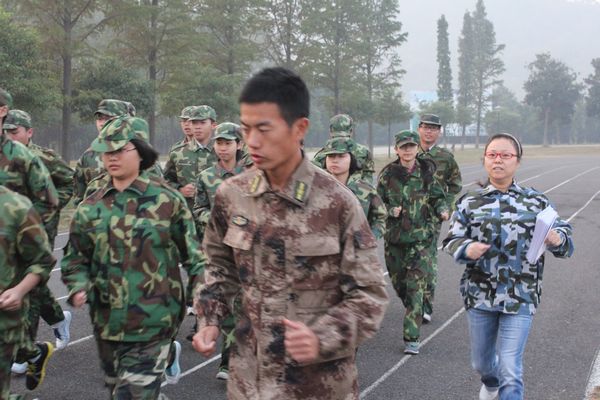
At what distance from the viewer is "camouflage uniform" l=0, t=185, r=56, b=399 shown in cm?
325

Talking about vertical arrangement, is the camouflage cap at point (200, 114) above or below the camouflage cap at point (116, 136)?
above

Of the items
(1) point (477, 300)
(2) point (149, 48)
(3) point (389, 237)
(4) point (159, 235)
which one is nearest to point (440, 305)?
(3) point (389, 237)

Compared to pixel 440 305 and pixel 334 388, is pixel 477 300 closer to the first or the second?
pixel 334 388

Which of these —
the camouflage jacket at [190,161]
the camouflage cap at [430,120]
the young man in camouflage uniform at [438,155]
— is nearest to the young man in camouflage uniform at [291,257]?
the camouflage jacket at [190,161]

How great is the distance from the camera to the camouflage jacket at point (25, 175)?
15.0ft

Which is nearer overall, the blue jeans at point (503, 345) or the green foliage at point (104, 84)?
the blue jeans at point (503, 345)

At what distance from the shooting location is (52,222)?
211 inches

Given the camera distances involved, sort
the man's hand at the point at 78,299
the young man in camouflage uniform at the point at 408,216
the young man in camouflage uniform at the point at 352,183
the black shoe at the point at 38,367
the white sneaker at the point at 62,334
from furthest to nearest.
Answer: the young man in camouflage uniform at the point at 408,216 < the white sneaker at the point at 62,334 < the young man in camouflage uniform at the point at 352,183 < the black shoe at the point at 38,367 < the man's hand at the point at 78,299

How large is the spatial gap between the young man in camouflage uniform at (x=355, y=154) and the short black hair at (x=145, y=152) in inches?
91.4

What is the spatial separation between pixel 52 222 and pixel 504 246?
11.7 ft

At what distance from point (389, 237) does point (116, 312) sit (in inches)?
137

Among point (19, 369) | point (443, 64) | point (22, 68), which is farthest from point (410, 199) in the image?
point (443, 64)

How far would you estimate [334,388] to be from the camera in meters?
2.36

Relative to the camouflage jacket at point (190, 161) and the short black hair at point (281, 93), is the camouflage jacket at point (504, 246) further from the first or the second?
the camouflage jacket at point (190, 161)
